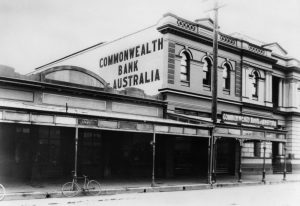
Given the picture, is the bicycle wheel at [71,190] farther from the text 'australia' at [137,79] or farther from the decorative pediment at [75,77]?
the text 'australia' at [137,79]

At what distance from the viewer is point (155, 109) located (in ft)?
74.1

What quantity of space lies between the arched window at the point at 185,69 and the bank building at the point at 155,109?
0.27 feet

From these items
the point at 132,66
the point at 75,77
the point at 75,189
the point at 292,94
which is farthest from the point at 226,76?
the point at 75,189

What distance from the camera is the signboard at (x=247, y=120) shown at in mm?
22641

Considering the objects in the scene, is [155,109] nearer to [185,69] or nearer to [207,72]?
[185,69]

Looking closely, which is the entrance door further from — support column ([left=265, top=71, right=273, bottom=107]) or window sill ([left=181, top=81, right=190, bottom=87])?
support column ([left=265, top=71, right=273, bottom=107])

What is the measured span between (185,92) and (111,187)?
31.5 feet

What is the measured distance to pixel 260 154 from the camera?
30172mm

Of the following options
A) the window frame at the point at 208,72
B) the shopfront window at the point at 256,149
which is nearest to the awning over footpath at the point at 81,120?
A: the window frame at the point at 208,72

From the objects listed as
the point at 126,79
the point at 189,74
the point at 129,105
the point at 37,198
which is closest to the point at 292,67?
the point at 189,74

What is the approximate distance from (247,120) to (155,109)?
6.03 m

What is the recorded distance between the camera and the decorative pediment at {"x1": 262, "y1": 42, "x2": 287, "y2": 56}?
32.8 metres

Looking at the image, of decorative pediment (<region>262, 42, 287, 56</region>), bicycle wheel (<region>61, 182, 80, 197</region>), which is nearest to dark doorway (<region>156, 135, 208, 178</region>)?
bicycle wheel (<region>61, 182, 80, 197</region>)

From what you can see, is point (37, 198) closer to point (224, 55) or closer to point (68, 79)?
point (68, 79)
